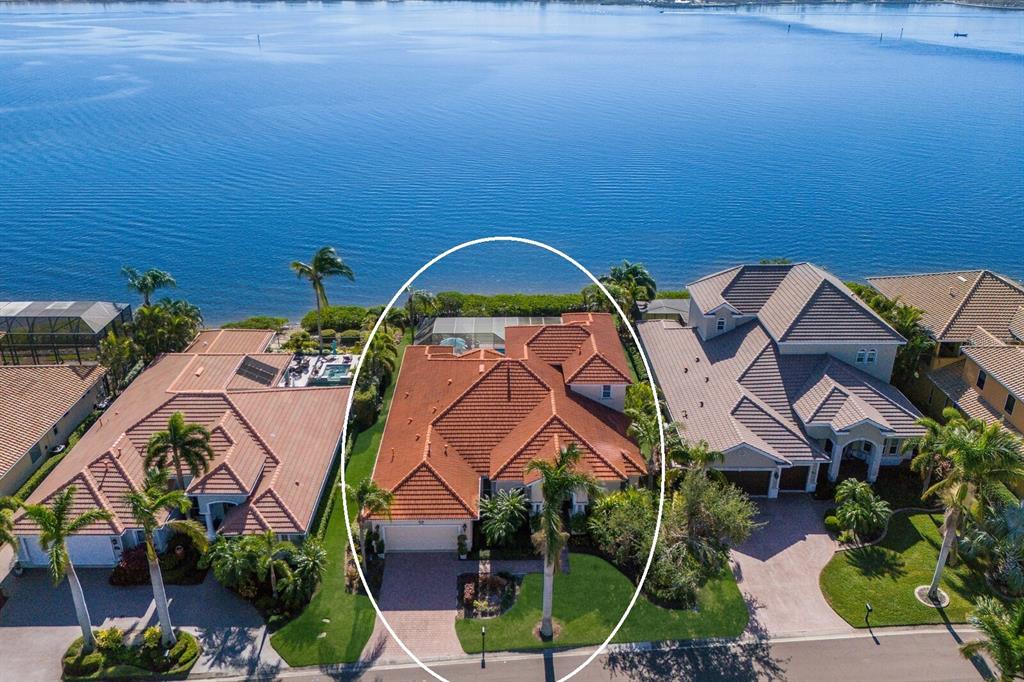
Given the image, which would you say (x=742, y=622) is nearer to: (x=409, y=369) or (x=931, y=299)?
(x=409, y=369)

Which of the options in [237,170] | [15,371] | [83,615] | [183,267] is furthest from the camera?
[237,170]

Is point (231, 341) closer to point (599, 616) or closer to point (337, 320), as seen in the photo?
point (337, 320)

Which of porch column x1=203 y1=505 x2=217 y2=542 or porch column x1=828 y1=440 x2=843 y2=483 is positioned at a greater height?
porch column x1=828 y1=440 x2=843 y2=483

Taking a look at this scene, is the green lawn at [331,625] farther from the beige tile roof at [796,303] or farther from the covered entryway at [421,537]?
the beige tile roof at [796,303]

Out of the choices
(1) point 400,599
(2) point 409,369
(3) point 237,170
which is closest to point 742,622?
(1) point 400,599

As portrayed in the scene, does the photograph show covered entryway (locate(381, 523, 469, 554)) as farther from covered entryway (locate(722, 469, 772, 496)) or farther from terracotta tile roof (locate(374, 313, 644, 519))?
covered entryway (locate(722, 469, 772, 496))

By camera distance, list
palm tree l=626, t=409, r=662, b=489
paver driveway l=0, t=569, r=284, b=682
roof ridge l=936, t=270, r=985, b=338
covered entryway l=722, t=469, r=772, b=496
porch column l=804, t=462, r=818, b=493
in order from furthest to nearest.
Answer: roof ridge l=936, t=270, r=985, b=338
porch column l=804, t=462, r=818, b=493
covered entryway l=722, t=469, r=772, b=496
palm tree l=626, t=409, r=662, b=489
paver driveway l=0, t=569, r=284, b=682

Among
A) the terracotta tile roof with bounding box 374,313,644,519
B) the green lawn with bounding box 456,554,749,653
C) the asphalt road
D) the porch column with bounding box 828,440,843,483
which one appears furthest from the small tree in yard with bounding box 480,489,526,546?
the porch column with bounding box 828,440,843,483
